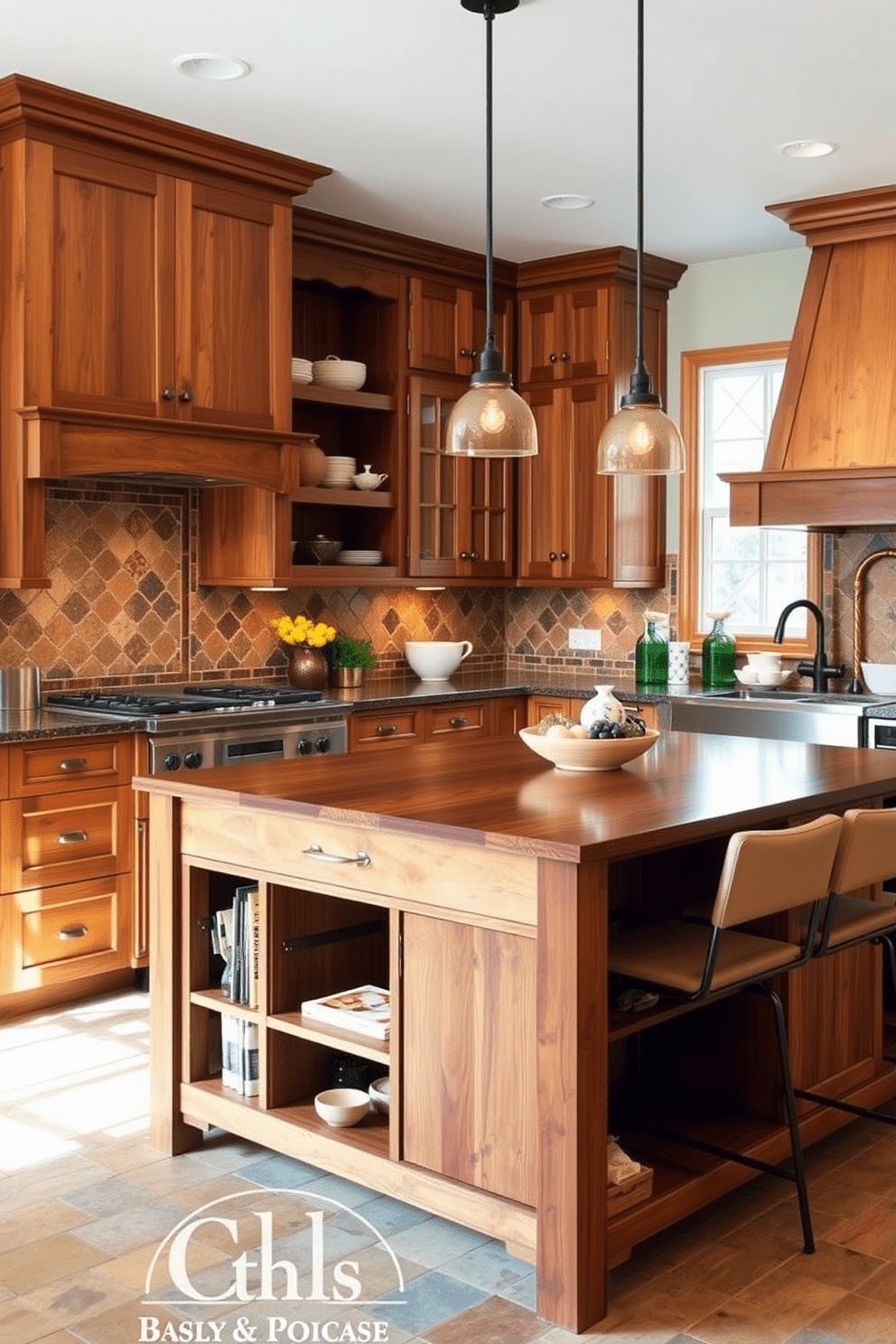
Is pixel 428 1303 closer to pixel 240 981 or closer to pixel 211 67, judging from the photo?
→ pixel 240 981

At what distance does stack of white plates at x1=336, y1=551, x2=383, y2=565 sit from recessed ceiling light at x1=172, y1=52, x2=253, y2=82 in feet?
6.87

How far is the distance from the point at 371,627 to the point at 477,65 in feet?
8.89

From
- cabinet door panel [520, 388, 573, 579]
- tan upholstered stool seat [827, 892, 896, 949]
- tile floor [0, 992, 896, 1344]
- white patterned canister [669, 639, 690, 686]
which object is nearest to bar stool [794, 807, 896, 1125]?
tan upholstered stool seat [827, 892, 896, 949]

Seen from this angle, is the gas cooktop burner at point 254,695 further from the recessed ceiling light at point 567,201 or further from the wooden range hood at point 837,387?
the recessed ceiling light at point 567,201

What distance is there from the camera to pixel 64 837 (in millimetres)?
4273

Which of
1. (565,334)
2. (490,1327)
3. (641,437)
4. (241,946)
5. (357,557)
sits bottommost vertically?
(490,1327)

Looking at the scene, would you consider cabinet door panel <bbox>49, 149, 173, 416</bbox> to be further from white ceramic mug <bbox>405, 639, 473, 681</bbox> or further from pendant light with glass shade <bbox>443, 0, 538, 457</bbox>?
white ceramic mug <bbox>405, 639, 473, 681</bbox>

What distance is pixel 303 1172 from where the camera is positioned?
3154 mm

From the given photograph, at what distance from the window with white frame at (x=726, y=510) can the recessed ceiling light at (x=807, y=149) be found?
1300 mm

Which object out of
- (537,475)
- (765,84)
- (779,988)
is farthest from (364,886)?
(537,475)

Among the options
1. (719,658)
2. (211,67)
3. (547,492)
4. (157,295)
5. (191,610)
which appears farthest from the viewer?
(547,492)

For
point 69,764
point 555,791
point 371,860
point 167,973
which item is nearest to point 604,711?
point 555,791

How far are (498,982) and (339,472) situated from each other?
329cm

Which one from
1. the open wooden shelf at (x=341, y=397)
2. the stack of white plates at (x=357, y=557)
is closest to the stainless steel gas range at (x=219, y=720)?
the stack of white plates at (x=357, y=557)
